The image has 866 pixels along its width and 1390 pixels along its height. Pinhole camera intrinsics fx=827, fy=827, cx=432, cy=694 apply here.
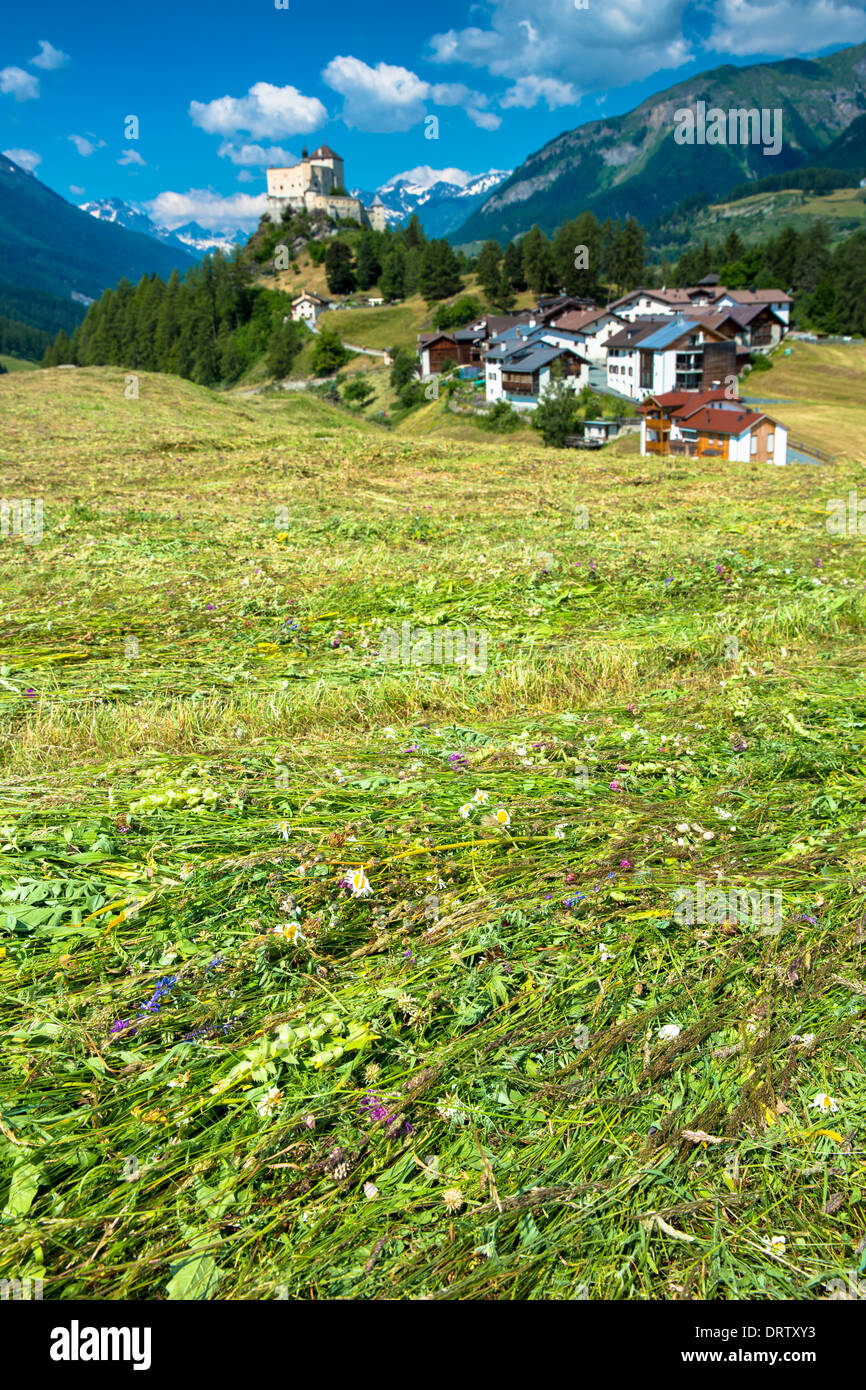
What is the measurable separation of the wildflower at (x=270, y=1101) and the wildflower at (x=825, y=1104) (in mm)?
2288

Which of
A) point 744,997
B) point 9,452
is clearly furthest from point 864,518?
point 9,452

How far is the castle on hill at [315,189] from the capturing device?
160375 millimetres

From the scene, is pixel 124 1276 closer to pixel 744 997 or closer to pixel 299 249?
pixel 744 997

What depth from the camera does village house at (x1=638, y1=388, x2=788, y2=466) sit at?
3797 cm

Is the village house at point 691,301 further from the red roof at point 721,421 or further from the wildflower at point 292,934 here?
the wildflower at point 292,934

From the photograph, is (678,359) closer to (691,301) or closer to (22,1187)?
(691,301)

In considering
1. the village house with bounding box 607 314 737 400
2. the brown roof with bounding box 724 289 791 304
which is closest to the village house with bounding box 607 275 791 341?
the brown roof with bounding box 724 289 791 304

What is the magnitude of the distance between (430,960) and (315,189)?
630 ft

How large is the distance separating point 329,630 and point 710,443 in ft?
117

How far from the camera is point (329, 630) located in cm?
977

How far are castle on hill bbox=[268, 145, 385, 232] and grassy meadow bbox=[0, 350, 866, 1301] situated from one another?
175m

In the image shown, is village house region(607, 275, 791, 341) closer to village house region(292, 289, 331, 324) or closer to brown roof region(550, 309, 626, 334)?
brown roof region(550, 309, 626, 334)

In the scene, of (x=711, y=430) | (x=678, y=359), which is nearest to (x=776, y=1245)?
(x=711, y=430)

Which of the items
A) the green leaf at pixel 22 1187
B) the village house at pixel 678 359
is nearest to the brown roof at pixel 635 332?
the village house at pixel 678 359
